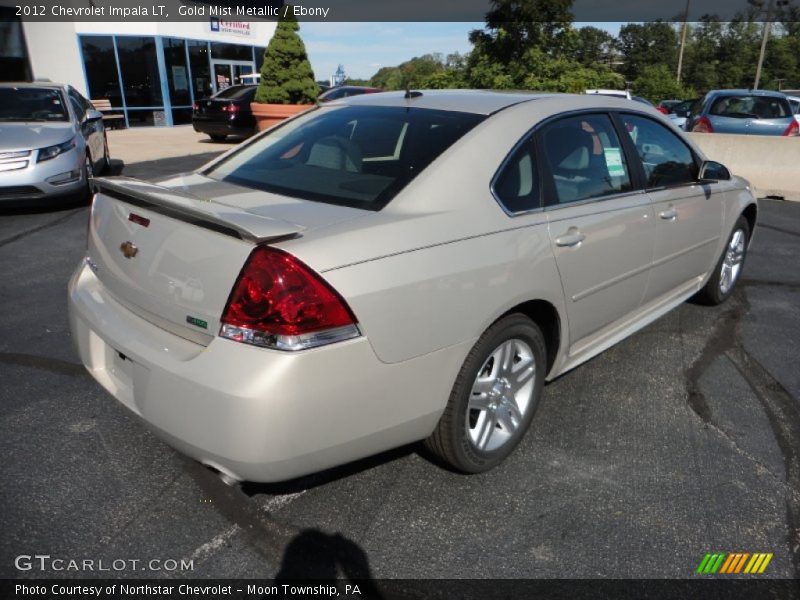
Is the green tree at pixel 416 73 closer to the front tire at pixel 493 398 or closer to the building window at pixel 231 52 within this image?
the front tire at pixel 493 398

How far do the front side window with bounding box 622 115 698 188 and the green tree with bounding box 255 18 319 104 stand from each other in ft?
37.4

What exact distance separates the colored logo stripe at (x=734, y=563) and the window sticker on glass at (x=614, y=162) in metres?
1.88

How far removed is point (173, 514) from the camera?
2.45m

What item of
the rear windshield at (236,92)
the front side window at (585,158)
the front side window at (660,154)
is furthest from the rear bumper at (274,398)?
the rear windshield at (236,92)

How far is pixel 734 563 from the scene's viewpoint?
228 cm

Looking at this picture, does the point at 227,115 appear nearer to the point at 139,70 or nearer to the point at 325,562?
the point at 139,70

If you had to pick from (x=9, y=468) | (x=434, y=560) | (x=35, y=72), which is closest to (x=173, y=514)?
(x=9, y=468)

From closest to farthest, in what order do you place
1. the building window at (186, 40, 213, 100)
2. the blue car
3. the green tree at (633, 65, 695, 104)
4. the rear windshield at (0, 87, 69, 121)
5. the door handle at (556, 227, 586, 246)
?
1. the door handle at (556, 227, 586, 246)
2. the rear windshield at (0, 87, 69, 121)
3. the blue car
4. the building window at (186, 40, 213, 100)
5. the green tree at (633, 65, 695, 104)

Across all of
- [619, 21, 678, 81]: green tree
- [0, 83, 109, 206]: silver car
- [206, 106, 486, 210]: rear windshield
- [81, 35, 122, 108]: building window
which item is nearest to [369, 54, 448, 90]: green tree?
[206, 106, 486, 210]: rear windshield

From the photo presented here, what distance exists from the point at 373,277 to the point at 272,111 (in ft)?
41.0

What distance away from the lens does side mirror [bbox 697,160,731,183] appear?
13.1ft

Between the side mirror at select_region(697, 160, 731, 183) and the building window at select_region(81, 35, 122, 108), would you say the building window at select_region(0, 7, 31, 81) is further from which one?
the side mirror at select_region(697, 160, 731, 183)

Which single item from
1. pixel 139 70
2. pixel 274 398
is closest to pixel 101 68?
pixel 139 70

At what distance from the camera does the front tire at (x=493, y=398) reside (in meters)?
2.47
